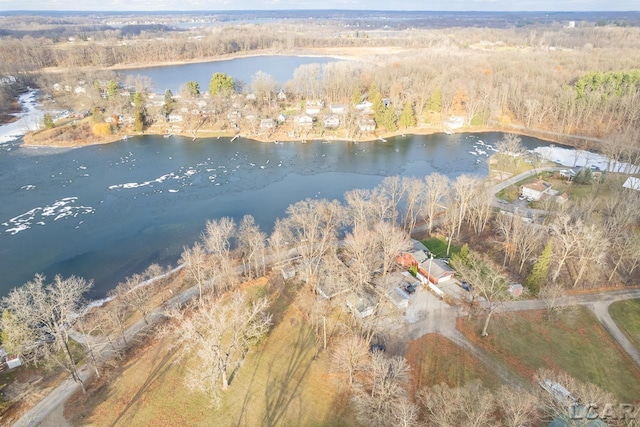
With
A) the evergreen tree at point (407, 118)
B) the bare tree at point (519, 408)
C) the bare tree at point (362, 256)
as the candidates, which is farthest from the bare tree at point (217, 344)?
the evergreen tree at point (407, 118)

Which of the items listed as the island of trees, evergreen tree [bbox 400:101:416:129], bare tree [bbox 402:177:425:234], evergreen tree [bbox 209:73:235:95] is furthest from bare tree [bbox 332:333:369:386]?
evergreen tree [bbox 209:73:235:95]

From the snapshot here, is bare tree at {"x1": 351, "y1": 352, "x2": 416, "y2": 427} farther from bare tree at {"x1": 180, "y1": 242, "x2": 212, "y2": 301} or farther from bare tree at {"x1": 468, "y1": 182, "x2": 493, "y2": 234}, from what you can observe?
bare tree at {"x1": 468, "y1": 182, "x2": 493, "y2": 234}

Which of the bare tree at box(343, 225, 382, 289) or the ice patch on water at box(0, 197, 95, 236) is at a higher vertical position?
the bare tree at box(343, 225, 382, 289)

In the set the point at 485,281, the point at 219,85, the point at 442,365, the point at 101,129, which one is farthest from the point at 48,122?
the point at 442,365

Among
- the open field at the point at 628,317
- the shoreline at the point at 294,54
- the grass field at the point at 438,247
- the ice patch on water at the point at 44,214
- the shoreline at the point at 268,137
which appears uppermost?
the shoreline at the point at 294,54

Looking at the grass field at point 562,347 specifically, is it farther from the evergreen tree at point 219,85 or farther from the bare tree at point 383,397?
the evergreen tree at point 219,85
